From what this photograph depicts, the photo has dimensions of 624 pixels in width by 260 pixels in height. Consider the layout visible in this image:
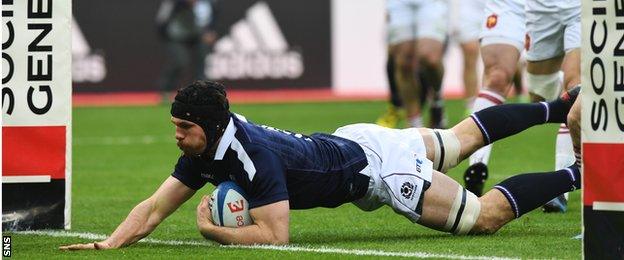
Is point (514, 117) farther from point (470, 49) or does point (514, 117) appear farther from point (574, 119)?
point (470, 49)

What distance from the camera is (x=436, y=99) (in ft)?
50.2

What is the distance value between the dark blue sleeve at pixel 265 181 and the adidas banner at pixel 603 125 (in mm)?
1597

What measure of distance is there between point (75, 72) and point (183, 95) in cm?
1766

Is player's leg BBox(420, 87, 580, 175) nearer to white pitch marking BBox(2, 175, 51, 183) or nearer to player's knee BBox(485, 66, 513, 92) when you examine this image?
player's knee BBox(485, 66, 513, 92)

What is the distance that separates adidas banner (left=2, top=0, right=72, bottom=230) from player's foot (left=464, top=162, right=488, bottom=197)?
2.48 metres

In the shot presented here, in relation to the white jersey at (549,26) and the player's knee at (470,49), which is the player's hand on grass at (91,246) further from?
the player's knee at (470,49)

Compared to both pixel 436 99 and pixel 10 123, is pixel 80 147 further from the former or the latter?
pixel 10 123

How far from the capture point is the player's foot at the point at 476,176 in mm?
8844

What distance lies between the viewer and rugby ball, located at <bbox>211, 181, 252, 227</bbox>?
6867 millimetres

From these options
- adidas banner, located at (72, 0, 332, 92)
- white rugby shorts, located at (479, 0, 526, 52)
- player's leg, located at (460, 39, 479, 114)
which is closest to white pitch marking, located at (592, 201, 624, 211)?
white rugby shorts, located at (479, 0, 526, 52)

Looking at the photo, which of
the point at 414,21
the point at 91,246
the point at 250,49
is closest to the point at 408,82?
the point at 414,21

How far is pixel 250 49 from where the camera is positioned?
2438 centimetres

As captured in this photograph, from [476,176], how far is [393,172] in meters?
1.80

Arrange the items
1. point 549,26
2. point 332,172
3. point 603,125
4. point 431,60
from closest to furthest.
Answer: point 603,125, point 332,172, point 549,26, point 431,60
